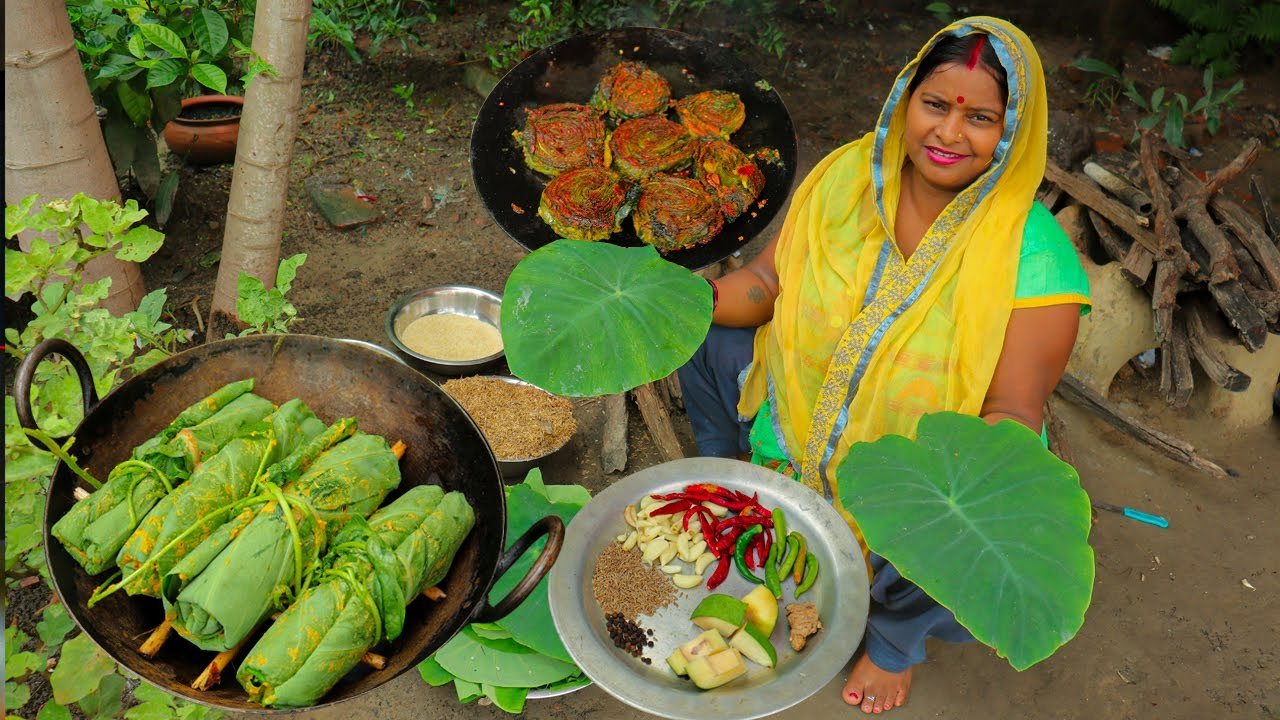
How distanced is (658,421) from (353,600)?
2.00 meters

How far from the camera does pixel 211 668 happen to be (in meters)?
1.80

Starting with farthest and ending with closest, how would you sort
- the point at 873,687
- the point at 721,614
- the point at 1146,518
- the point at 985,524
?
the point at 1146,518
the point at 873,687
the point at 721,614
the point at 985,524

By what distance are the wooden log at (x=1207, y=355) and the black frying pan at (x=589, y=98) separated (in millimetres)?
1731

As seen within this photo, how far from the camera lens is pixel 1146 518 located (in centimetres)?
361

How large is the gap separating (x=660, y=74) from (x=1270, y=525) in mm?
2948

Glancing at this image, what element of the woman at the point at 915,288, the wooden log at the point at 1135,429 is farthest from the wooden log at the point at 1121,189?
the woman at the point at 915,288

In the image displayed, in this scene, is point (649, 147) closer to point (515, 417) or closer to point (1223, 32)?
point (515, 417)

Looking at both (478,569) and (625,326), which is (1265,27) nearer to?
(625,326)

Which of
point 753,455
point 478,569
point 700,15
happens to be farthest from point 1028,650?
point 700,15

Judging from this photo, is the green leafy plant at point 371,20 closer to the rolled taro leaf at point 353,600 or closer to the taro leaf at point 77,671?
the rolled taro leaf at point 353,600

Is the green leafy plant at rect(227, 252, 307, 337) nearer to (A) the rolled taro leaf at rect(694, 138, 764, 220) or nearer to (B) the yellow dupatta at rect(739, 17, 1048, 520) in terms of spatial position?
(B) the yellow dupatta at rect(739, 17, 1048, 520)

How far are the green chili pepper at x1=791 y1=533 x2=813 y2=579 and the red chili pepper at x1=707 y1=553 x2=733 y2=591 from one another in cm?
18

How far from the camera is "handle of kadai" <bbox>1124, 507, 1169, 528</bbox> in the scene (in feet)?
11.9

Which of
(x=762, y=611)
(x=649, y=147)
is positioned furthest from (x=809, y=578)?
(x=649, y=147)
